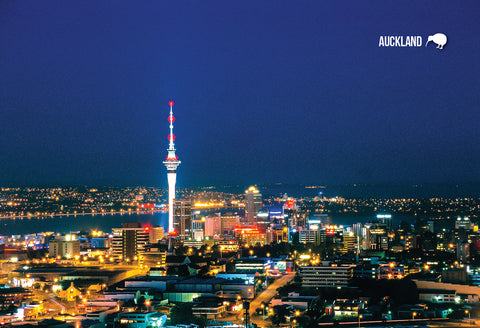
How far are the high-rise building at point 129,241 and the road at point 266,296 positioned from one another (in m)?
6.01

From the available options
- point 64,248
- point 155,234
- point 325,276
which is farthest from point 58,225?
point 325,276

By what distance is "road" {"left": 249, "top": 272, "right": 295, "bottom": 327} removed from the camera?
37.9 feet

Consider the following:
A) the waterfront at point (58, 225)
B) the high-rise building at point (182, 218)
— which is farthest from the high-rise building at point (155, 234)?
the waterfront at point (58, 225)

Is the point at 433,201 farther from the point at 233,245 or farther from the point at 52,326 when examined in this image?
the point at 52,326

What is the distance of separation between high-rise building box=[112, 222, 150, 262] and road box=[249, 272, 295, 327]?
237 inches

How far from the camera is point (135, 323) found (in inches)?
427

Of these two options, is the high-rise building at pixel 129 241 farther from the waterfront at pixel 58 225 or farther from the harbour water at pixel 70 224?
the waterfront at pixel 58 225

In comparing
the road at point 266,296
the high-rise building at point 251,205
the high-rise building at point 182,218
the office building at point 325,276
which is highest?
the high-rise building at point 251,205

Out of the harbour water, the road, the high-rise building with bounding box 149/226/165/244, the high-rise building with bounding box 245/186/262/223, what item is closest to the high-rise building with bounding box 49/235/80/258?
the high-rise building with bounding box 149/226/165/244

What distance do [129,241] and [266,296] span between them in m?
9.19

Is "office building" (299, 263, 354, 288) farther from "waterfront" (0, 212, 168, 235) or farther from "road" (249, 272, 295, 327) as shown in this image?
"waterfront" (0, 212, 168, 235)

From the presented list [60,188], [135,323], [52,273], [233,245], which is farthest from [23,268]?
[60,188]

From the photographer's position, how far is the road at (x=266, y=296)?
1156cm

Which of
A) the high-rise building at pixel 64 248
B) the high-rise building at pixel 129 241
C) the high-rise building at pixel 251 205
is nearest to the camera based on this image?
the high-rise building at pixel 129 241
